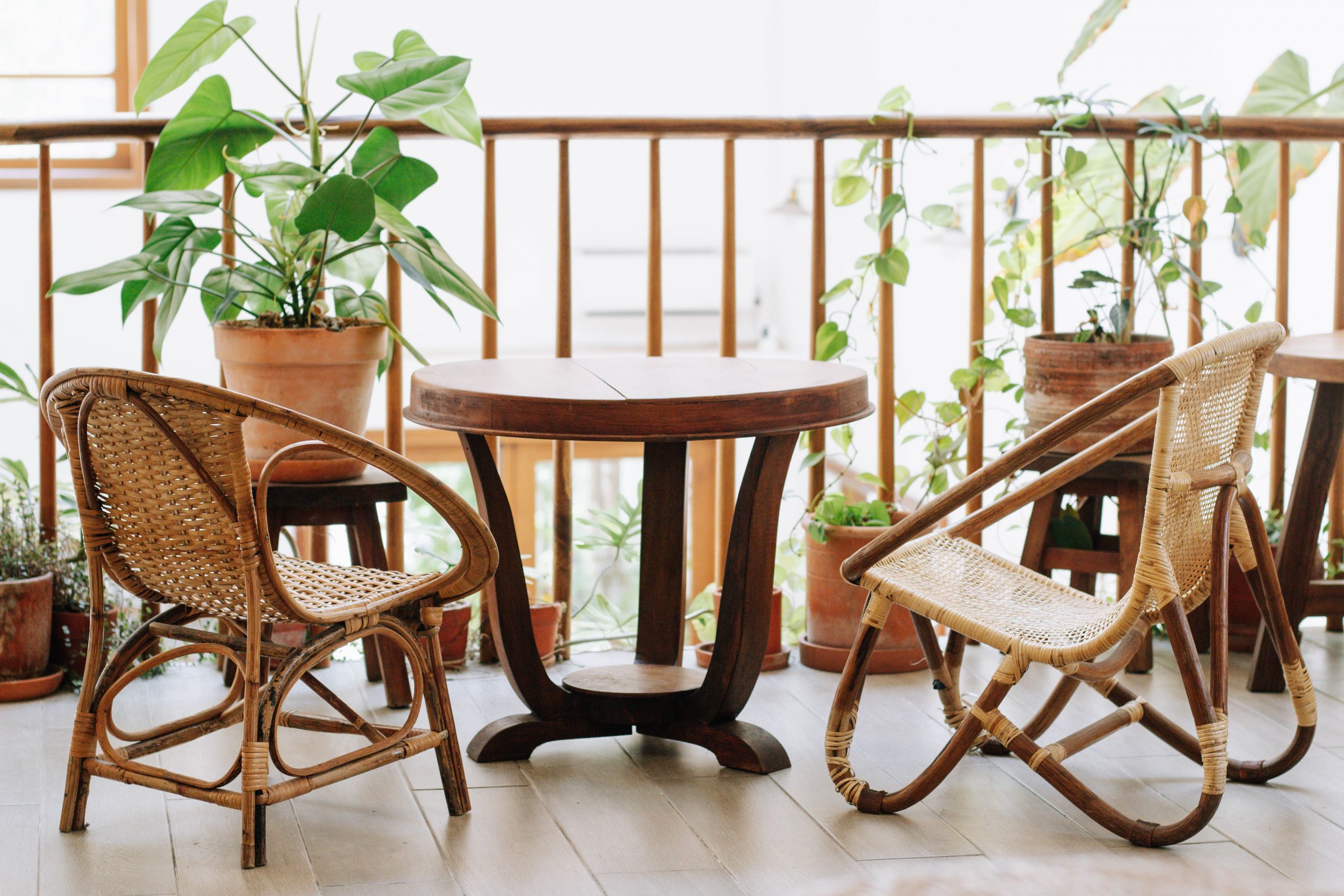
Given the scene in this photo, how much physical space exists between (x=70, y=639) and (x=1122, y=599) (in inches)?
73.8

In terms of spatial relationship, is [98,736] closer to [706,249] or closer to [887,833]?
[887,833]

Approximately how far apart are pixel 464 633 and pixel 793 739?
0.73 metres

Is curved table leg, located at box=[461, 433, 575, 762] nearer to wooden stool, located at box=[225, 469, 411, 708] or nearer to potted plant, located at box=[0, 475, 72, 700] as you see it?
wooden stool, located at box=[225, 469, 411, 708]

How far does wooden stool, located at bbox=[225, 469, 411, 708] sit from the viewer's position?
91.8 inches

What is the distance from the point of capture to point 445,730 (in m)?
1.96

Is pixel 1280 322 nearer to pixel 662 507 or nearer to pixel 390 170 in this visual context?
pixel 662 507

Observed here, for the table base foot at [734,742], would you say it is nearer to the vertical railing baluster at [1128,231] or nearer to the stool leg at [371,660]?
the stool leg at [371,660]

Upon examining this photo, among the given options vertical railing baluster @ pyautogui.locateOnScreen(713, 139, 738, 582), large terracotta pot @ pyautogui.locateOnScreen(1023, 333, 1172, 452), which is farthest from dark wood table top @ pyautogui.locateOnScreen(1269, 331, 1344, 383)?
vertical railing baluster @ pyautogui.locateOnScreen(713, 139, 738, 582)

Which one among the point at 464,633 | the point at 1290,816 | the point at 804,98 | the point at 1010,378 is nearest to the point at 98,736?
the point at 464,633

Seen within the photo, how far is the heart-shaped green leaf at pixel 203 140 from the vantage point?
2279mm

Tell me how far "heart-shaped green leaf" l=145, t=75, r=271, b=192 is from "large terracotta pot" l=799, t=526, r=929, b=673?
51.2 inches

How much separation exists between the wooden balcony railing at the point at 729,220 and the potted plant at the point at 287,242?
0.86ft

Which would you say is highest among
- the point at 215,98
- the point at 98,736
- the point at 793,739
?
the point at 215,98

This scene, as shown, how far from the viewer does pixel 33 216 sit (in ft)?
17.9
